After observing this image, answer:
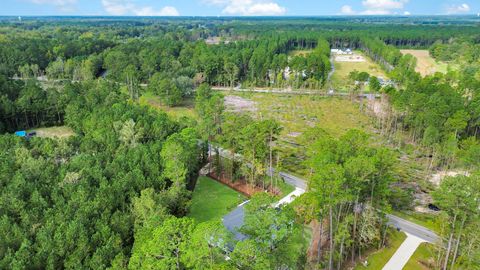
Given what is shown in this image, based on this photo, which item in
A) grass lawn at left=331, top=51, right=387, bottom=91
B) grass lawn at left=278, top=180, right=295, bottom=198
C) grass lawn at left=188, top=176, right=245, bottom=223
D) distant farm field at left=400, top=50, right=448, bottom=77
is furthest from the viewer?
distant farm field at left=400, top=50, right=448, bottom=77

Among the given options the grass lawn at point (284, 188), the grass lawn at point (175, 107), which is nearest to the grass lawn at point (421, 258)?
the grass lawn at point (284, 188)

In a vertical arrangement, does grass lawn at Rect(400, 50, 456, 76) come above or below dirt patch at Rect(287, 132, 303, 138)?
above

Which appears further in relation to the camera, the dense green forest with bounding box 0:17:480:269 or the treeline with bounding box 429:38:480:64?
the treeline with bounding box 429:38:480:64

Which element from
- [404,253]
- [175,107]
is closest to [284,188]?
[404,253]

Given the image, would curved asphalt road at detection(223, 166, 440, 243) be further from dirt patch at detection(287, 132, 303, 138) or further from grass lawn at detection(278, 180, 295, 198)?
dirt patch at detection(287, 132, 303, 138)

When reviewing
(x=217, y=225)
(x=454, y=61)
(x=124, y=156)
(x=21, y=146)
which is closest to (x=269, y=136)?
(x=124, y=156)

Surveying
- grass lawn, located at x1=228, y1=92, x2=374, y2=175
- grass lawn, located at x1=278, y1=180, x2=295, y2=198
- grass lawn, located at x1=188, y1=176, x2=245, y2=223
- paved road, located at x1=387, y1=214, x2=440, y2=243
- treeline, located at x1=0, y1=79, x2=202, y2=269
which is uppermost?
treeline, located at x1=0, y1=79, x2=202, y2=269

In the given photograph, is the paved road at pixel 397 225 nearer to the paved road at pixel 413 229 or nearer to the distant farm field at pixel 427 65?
the paved road at pixel 413 229

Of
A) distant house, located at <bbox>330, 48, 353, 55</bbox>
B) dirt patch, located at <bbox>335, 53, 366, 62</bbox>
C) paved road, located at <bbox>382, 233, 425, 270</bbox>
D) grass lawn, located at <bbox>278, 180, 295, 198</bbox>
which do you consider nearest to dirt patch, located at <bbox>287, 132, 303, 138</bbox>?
grass lawn, located at <bbox>278, 180, 295, 198</bbox>
